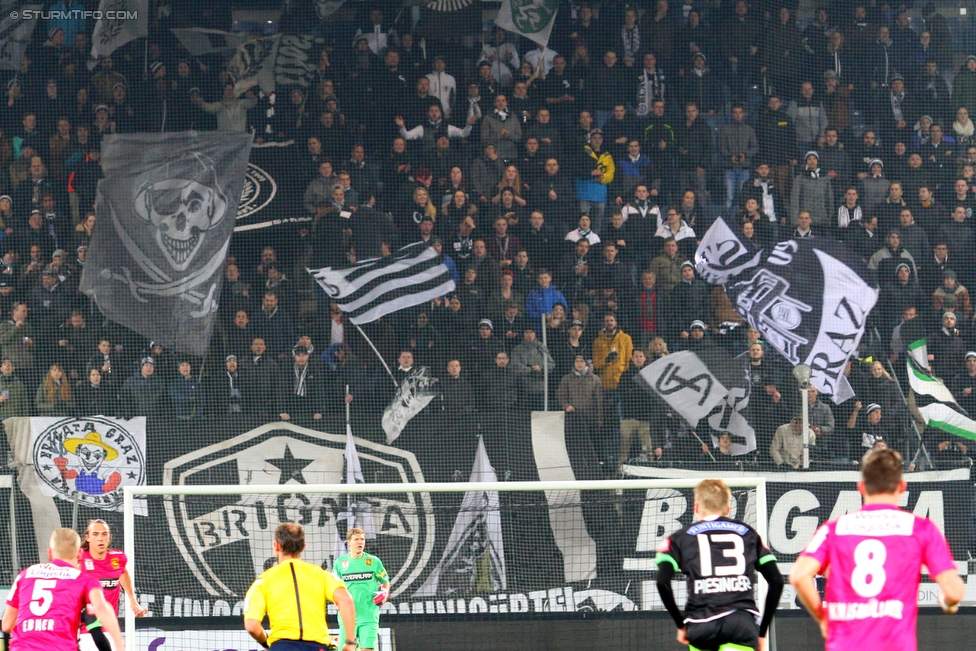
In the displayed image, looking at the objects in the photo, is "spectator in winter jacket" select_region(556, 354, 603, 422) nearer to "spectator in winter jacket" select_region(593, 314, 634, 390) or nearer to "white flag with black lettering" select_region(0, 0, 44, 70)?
"spectator in winter jacket" select_region(593, 314, 634, 390)

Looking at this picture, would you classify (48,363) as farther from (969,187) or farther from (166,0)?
(969,187)

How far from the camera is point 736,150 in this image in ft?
47.0

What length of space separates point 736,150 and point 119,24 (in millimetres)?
8324

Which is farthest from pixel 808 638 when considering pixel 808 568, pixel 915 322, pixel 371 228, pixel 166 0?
pixel 166 0

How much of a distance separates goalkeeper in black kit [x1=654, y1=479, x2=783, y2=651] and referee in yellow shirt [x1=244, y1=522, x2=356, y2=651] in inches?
75.0

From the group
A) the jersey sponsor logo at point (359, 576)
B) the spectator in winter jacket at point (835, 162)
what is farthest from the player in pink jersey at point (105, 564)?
the spectator in winter jacket at point (835, 162)

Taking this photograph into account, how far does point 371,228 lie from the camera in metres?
14.4

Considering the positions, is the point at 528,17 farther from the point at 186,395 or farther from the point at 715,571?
the point at 715,571

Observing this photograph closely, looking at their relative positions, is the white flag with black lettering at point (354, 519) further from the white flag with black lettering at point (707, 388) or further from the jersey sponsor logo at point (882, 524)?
the jersey sponsor logo at point (882, 524)

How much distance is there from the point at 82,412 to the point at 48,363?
811 mm

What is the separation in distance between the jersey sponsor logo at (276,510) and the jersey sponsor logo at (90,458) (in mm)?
499

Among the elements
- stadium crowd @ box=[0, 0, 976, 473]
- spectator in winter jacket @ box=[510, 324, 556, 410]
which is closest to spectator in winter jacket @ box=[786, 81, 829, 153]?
stadium crowd @ box=[0, 0, 976, 473]

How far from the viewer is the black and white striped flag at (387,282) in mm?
14117

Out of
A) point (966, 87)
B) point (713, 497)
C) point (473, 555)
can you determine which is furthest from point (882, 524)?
point (966, 87)
